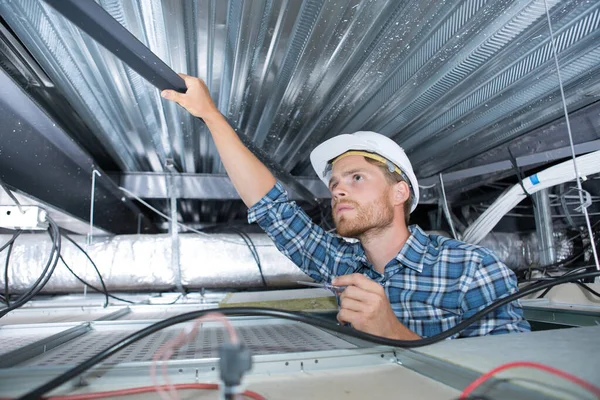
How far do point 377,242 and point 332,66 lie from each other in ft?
2.00

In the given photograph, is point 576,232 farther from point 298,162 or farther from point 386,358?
point 386,358

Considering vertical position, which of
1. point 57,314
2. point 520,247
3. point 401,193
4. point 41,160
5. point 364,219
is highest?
point 41,160

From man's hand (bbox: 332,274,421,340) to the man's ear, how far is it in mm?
539

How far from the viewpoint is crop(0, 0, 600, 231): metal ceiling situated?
2.70 ft

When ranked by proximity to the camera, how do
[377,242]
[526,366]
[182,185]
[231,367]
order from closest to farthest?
1. [231,367]
2. [526,366]
3. [377,242]
4. [182,185]

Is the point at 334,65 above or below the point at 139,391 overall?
above

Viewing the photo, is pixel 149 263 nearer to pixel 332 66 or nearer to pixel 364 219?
pixel 364 219

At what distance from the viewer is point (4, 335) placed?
860mm

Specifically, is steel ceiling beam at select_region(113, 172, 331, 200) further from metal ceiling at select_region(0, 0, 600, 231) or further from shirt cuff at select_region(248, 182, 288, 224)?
shirt cuff at select_region(248, 182, 288, 224)

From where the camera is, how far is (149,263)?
1.62 metres

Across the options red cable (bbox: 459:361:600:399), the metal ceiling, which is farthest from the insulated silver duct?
red cable (bbox: 459:361:600:399)

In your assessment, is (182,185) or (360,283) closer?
(360,283)

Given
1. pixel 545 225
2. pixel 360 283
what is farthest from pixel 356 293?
pixel 545 225

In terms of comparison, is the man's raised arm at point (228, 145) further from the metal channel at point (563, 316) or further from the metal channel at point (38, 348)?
the metal channel at point (563, 316)
